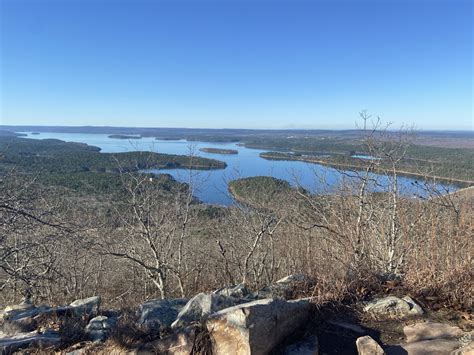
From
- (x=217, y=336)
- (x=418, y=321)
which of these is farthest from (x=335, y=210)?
(x=217, y=336)

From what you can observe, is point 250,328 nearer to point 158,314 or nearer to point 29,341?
point 158,314

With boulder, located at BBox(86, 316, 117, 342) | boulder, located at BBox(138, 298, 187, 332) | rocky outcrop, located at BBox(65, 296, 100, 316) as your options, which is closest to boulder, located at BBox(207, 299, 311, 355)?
boulder, located at BBox(138, 298, 187, 332)

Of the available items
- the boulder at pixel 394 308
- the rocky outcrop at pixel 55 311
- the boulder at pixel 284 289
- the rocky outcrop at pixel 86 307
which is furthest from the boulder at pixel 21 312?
the boulder at pixel 394 308

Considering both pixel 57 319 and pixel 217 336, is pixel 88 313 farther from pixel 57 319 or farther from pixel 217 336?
pixel 217 336

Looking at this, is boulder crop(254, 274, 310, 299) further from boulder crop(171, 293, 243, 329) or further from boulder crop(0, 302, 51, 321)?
boulder crop(0, 302, 51, 321)

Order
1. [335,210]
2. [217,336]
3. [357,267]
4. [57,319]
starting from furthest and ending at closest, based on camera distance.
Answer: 1. [335,210]
2. [357,267]
3. [57,319]
4. [217,336]

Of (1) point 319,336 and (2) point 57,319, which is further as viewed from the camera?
(2) point 57,319

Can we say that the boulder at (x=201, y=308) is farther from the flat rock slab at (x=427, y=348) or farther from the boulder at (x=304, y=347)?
the flat rock slab at (x=427, y=348)
